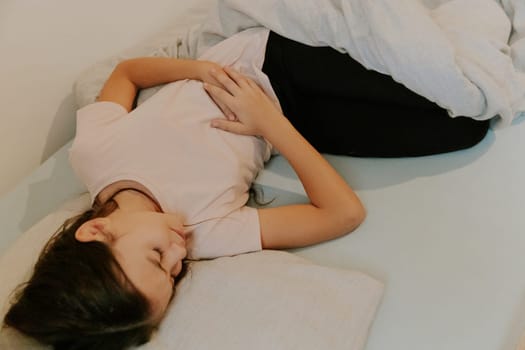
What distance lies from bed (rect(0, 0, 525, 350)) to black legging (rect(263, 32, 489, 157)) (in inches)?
1.2

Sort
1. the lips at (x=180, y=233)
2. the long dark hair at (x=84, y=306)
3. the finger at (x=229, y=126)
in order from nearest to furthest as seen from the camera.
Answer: the long dark hair at (x=84, y=306), the lips at (x=180, y=233), the finger at (x=229, y=126)

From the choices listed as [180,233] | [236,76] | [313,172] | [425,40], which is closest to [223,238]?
[180,233]

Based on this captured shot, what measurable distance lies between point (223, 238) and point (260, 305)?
5.4 inches

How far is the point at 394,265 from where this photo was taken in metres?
0.85

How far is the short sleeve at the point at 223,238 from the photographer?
86 centimetres

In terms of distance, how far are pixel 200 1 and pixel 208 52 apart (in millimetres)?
387

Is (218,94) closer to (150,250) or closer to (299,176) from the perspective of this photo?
(299,176)

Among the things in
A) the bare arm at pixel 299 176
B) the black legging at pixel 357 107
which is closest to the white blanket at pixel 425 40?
the black legging at pixel 357 107

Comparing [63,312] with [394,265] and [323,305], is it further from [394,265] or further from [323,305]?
[394,265]

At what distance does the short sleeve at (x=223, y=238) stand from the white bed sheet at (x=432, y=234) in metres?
0.08

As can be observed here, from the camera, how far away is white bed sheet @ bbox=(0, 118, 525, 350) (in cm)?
78

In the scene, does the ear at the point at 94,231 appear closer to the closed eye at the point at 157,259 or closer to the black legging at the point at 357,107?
the closed eye at the point at 157,259

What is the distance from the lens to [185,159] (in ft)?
3.01

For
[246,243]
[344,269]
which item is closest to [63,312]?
[246,243]
